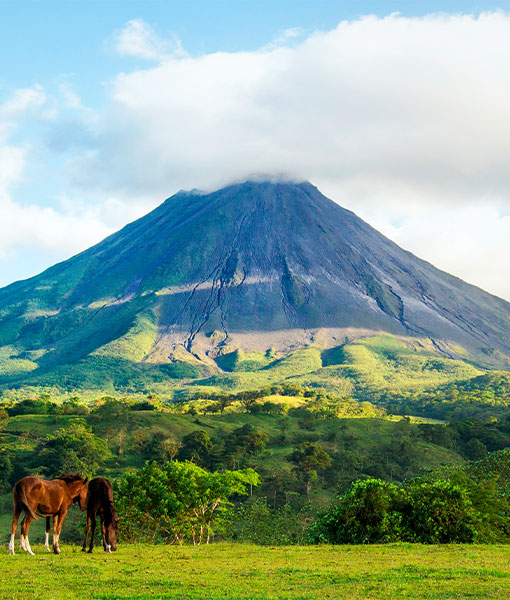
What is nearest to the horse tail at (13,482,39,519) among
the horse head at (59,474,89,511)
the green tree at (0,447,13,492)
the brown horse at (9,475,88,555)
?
the brown horse at (9,475,88,555)

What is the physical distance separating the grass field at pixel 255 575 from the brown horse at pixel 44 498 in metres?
0.82

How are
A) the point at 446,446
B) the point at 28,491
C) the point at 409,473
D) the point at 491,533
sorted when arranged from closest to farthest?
1. the point at 28,491
2. the point at 491,533
3. the point at 409,473
4. the point at 446,446

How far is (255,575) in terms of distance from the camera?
1631 centimetres

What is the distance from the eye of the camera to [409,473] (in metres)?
74.7

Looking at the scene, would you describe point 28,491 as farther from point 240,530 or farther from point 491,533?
point 240,530

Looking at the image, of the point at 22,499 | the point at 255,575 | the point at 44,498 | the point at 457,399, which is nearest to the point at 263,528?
the point at 255,575

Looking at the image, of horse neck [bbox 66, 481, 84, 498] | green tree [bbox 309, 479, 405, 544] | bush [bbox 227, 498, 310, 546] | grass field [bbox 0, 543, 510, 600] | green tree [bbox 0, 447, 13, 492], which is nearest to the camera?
grass field [bbox 0, 543, 510, 600]

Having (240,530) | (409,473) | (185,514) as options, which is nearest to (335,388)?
(409,473)

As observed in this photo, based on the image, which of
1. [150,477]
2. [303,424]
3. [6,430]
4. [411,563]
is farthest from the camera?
[303,424]

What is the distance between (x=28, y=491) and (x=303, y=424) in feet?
285

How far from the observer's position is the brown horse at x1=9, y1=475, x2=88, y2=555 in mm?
16578

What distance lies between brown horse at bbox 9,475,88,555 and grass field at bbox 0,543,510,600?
820 mm

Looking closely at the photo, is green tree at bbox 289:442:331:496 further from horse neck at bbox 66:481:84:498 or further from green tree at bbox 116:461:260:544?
horse neck at bbox 66:481:84:498

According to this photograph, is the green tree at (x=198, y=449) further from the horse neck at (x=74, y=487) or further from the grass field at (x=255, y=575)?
the horse neck at (x=74, y=487)
